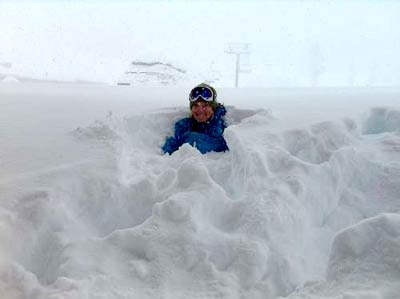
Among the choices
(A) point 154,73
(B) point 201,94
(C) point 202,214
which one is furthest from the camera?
(A) point 154,73

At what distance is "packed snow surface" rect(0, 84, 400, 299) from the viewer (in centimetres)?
153

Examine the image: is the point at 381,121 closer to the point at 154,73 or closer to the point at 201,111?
the point at 201,111

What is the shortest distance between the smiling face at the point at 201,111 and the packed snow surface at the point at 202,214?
62cm

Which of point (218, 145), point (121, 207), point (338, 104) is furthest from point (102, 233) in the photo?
point (338, 104)

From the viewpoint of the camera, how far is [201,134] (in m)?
3.63

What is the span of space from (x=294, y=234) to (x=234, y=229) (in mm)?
284

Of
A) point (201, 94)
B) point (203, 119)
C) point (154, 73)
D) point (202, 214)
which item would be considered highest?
point (201, 94)

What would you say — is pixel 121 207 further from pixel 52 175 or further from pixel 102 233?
pixel 52 175

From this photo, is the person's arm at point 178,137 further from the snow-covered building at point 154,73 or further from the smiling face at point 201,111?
the snow-covered building at point 154,73

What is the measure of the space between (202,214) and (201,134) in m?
1.69

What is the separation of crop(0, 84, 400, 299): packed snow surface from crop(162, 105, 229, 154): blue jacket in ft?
1.01

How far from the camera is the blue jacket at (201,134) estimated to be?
3.44m

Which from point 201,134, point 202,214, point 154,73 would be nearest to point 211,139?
point 201,134

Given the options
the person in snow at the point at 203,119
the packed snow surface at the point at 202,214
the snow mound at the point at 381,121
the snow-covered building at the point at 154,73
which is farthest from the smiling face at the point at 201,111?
the snow-covered building at the point at 154,73
